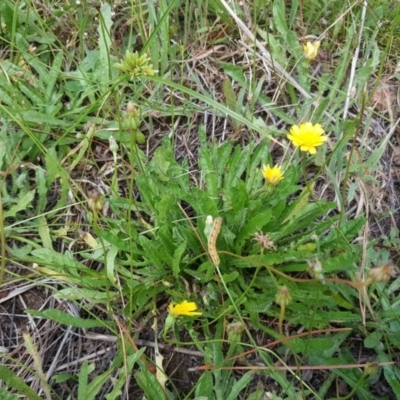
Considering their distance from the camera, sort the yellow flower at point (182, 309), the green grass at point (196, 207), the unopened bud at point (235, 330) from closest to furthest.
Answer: the unopened bud at point (235, 330) → the yellow flower at point (182, 309) → the green grass at point (196, 207)

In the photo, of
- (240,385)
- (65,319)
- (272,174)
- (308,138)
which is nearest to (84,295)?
(65,319)

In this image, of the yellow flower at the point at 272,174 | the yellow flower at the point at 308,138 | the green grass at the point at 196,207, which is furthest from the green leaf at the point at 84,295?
the yellow flower at the point at 308,138

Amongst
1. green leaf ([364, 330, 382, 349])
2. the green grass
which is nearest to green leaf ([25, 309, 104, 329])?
the green grass

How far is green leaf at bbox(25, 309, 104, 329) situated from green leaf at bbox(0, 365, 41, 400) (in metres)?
0.15

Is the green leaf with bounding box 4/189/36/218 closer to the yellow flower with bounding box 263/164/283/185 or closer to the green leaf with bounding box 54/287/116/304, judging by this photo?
the green leaf with bounding box 54/287/116/304

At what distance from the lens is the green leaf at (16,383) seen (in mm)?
1303

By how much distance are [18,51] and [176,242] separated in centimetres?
90

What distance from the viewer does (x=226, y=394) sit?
53.8 inches

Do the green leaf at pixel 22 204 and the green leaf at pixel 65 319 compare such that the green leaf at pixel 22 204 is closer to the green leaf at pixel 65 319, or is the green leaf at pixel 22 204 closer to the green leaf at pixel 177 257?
the green leaf at pixel 65 319

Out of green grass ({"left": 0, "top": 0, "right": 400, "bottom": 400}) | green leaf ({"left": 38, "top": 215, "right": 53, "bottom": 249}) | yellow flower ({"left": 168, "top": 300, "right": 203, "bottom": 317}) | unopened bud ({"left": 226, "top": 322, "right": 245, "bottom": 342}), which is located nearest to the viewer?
unopened bud ({"left": 226, "top": 322, "right": 245, "bottom": 342})

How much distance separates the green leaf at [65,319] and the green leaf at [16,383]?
5.9 inches

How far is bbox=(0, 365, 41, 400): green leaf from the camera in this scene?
1.30m

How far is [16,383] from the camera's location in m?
1.32

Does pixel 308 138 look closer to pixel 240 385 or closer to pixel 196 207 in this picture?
pixel 196 207
